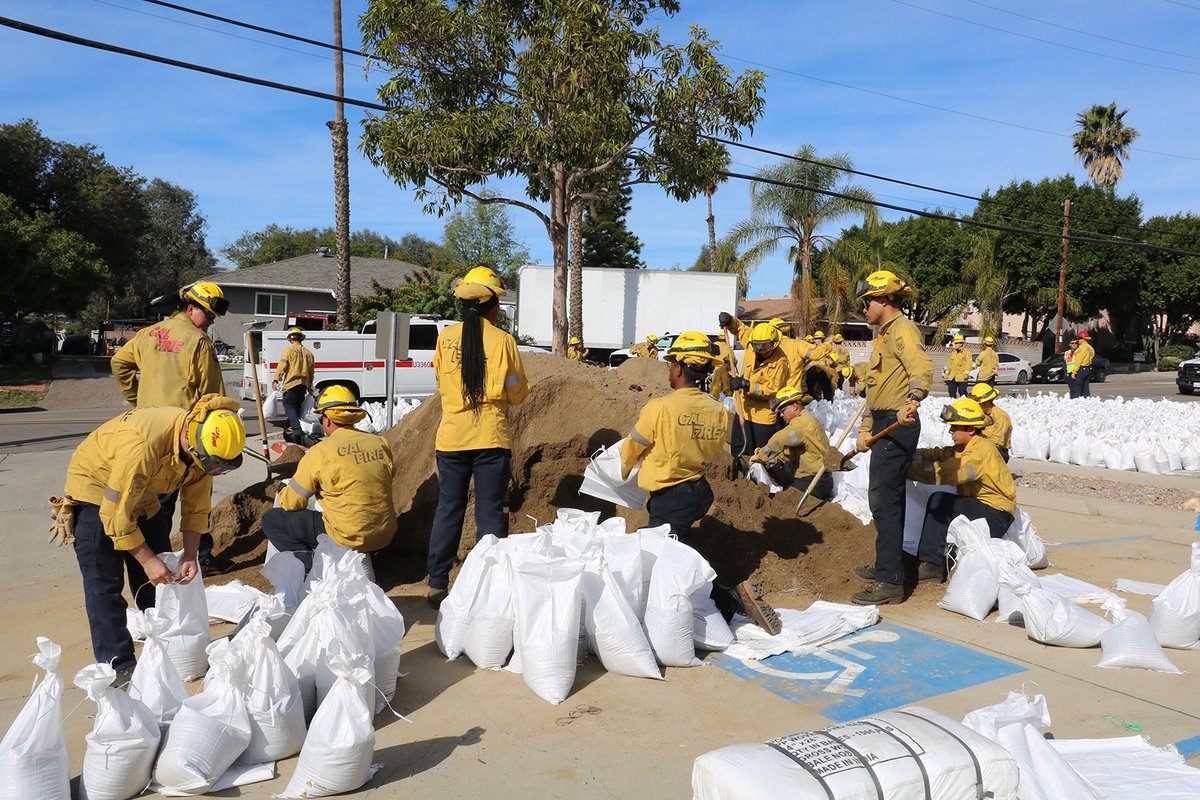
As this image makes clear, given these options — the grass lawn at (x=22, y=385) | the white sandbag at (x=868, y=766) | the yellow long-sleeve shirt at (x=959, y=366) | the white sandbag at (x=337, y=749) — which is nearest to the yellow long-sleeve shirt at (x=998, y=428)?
the white sandbag at (x=868, y=766)

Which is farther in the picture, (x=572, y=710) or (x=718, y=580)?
(x=718, y=580)

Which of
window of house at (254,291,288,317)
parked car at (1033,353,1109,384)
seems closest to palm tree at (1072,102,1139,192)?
parked car at (1033,353,1109,384)

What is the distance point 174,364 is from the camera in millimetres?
5230

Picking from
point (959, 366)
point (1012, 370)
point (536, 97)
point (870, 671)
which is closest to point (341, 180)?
point (536, 97)

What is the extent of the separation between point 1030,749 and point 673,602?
1700 millimetres

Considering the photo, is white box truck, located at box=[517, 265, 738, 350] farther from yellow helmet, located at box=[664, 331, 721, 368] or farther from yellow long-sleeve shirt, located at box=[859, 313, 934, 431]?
yellow helmet, located at box=[664, 331, 721, 368]

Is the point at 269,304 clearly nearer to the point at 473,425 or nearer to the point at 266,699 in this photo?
the point at 473,425

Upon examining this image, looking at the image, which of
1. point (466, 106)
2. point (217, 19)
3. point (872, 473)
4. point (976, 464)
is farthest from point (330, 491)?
point (466, 106)

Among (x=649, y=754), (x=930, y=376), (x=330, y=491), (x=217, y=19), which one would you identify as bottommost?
(x=649, y=754)

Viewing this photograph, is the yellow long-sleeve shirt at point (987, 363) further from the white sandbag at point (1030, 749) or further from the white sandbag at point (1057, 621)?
the white sandbag at point (1030, 749)

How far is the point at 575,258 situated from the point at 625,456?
15.1 meters

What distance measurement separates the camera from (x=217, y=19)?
10.5 m

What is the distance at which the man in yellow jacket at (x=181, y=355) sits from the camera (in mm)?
5227

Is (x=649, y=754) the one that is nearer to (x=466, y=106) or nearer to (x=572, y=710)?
(x=572, y=710)
